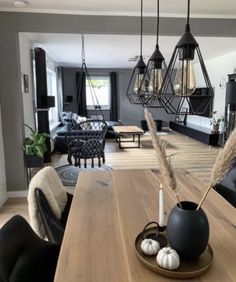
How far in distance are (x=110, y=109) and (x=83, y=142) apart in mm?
5537

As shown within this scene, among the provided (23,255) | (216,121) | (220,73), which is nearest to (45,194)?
(23,255)

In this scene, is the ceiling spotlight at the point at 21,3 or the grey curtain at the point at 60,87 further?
the grey curtain at the point at 60,87

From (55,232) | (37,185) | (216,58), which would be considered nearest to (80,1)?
(37,185)

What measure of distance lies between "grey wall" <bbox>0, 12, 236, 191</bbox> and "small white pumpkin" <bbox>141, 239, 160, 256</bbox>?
9.23 feet

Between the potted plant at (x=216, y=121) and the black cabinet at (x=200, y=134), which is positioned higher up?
the potted plant at (x=216, y=121)

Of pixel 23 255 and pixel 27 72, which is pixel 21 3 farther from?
pixel 23 255

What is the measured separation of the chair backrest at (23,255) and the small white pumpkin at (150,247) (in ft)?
1.79

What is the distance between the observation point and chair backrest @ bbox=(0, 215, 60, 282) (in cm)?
107

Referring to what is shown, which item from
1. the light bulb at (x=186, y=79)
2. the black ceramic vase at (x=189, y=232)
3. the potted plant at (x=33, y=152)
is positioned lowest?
the potted plant at (x=33, y=152)

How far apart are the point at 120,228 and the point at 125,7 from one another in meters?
2.68

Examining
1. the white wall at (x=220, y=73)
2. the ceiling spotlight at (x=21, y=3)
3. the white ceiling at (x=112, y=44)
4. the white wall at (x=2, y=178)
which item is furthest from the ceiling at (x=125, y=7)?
the white wall at (x=220, y=73)

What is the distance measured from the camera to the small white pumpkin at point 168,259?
0.92m

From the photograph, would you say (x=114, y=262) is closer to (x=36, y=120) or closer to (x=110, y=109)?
(x=36, y=120)

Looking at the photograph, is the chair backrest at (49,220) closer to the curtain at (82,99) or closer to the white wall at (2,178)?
the white wall at (2,178)
